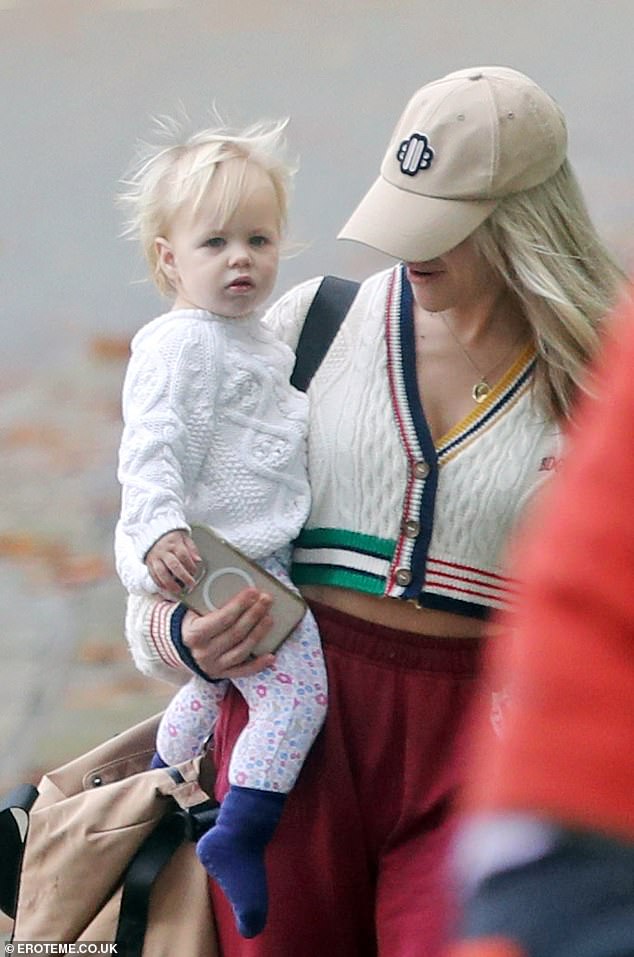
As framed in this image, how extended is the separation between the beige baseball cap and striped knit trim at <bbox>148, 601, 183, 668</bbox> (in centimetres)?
55

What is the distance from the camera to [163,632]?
236 cm

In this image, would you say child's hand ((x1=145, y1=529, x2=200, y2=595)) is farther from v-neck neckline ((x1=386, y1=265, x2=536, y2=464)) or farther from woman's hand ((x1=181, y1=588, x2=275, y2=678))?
v-neck neckline ((x1=386, y1=265, x2=536, y2=464))

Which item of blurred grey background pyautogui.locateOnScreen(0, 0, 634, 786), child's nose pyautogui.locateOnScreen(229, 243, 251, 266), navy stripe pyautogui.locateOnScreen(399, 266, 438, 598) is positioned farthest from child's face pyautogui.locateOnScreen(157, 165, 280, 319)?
blurred grey background pyautogui.locateOnScreen(0, 0, 634, 786)

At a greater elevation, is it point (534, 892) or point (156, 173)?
point (534, 892)

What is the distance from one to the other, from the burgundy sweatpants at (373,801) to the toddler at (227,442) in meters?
0.04

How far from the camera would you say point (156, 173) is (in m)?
2.41

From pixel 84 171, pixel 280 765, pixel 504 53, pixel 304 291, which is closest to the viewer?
pixel 280 765

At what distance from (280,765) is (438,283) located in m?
0.66

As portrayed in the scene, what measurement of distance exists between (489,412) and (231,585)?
1.34ft

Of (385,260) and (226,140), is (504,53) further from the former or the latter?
(226,140)

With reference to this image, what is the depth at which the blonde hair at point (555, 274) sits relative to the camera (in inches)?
89.8

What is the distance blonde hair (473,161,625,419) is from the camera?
7.48 feet

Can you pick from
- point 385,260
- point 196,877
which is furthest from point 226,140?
point 385,260

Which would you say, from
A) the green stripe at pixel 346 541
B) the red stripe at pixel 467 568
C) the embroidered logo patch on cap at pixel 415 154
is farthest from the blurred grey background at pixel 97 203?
the red stripe at pixel 467 568
